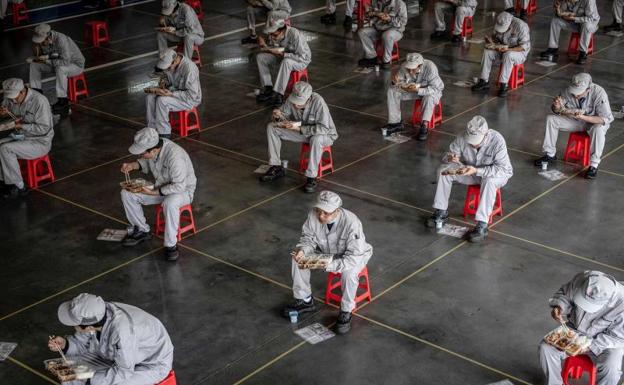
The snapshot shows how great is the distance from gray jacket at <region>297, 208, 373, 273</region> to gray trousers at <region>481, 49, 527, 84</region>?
7827 millimetres

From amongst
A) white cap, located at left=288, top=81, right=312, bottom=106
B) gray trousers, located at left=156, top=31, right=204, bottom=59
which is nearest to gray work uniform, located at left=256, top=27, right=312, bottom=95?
gray trousers, located at left=156, top=31, right=204, bottom=59

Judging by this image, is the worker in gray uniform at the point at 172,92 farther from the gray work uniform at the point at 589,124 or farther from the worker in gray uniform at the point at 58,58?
the gray work uniform at the point at 589,124

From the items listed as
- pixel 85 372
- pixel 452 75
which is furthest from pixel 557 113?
pixel 85 372

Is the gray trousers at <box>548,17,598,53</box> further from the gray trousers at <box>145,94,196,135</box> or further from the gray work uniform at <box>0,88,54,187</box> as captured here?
the gray work uniform at <box>0,88,54,187</box>

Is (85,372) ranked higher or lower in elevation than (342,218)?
lower

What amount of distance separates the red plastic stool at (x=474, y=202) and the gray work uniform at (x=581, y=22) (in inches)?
296

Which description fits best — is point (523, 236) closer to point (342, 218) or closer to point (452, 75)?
point (342, 218)

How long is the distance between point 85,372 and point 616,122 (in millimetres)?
10620

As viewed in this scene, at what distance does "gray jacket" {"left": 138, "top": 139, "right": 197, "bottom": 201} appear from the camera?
1018 centimetres

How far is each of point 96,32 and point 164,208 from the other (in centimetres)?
1059

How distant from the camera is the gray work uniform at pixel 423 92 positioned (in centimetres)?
1354

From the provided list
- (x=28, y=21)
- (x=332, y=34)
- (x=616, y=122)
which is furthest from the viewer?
(x=28, y=21)

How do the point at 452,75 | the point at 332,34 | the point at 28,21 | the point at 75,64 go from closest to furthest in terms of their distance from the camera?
the point at 75,64 → the point at 452,75 → the point at 332,34 → the point at 28,21

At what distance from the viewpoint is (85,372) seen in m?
7.04
